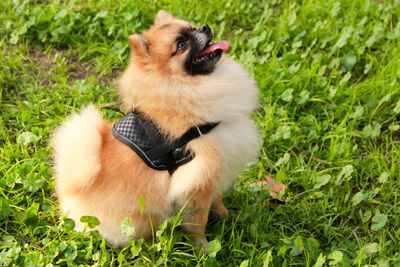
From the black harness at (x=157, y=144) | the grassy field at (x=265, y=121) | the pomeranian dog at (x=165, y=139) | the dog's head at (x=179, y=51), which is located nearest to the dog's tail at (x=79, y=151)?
the pomeranian dog at (x=165, y=139)

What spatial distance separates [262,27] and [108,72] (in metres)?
1.79

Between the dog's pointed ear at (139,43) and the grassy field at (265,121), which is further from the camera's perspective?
the grassy field at (265,121)

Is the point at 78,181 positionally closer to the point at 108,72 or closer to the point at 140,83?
the point at 140,83

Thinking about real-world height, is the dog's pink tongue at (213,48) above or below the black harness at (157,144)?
above

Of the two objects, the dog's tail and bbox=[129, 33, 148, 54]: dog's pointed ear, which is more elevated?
bbox=[129, 33, 148, 54]: dog's pointed ear

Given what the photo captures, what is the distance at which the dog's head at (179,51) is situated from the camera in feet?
8.45

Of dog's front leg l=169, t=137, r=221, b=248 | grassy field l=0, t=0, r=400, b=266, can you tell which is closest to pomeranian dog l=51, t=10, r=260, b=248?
dog's front leg l=169, t=137, r=221, b=248

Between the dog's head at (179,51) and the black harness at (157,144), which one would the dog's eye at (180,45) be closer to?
the dog's head at (179,51)

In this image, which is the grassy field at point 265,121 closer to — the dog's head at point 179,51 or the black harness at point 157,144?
the black harness at point 157,144

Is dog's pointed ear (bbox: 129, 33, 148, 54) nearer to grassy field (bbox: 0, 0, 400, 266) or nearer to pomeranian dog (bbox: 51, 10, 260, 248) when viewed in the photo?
pomeranian dog (bbox: 51, 10, 260, 248)

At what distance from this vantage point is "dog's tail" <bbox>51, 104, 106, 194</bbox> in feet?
8.41

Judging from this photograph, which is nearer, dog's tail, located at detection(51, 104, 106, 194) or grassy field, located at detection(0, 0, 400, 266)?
dog's tail, located at detection(51, 104, 106, 194)

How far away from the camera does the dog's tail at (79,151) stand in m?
2.56

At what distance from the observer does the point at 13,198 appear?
321cm
